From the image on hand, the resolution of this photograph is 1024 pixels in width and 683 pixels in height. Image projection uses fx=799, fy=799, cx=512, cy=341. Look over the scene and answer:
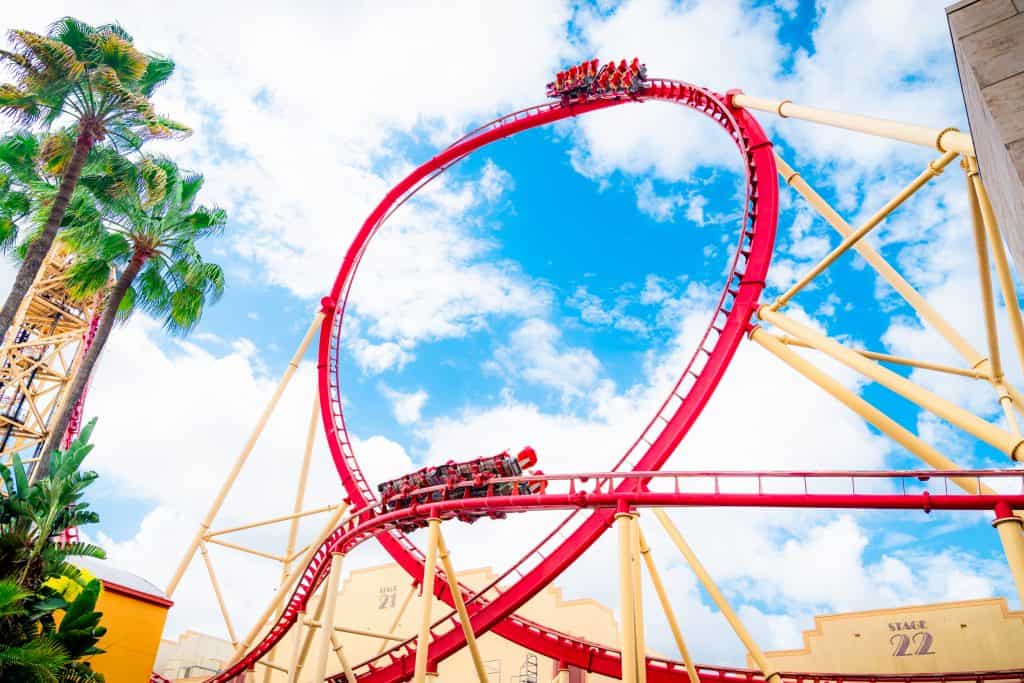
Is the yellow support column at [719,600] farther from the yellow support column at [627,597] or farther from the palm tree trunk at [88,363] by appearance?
the palm tree trunk at [88,363]

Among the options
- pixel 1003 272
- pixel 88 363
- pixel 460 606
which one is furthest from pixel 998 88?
pixel 88 363

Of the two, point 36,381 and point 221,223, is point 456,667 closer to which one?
point 221,223

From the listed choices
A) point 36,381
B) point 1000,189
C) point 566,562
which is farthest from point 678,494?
point 36,381

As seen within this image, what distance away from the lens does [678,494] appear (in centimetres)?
1080

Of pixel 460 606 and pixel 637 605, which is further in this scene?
pixel 460 606

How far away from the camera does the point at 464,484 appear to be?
1325 cm

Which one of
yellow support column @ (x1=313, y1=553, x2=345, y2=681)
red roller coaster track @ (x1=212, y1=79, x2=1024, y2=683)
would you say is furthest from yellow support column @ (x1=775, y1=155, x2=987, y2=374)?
yellow support column @ (x1=313, y1=553, x2=345, y2=681)

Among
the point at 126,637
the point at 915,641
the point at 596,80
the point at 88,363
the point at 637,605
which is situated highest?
the point at 596,80

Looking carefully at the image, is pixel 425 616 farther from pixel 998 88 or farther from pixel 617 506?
pixel 998 88

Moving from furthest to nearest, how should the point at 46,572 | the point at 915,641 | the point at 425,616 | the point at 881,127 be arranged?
1. the point at 915,641
2. the point at 46,572
3. the point at 425,616
4. the point at 881,127

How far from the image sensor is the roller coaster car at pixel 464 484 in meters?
13.1

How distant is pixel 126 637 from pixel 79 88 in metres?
10.7

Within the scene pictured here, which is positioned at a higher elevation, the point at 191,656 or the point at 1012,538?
the point at 1012,538

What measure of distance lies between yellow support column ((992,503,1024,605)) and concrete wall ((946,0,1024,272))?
6185 mm
